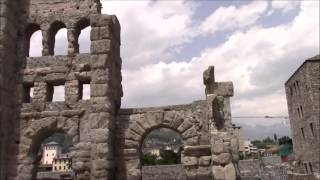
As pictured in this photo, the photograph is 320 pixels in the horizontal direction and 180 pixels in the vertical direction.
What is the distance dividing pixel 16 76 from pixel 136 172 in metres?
5.13

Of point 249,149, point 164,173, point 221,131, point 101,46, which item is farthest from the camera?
point 249,149

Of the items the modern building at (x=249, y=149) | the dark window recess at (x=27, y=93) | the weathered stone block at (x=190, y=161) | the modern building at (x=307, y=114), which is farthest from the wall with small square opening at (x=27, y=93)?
the modern building at (x=249, y=149)

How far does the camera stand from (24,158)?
12.0 metres

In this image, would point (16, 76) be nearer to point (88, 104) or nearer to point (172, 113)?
point (88, 104)

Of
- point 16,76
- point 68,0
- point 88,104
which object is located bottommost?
point 88,104

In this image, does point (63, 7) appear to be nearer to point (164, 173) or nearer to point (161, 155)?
point (164, 173)

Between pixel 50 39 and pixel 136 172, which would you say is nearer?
pixel 136 172

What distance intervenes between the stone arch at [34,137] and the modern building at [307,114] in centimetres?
2305

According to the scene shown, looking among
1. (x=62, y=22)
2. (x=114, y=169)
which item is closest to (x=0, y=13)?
(x=62, y=22)

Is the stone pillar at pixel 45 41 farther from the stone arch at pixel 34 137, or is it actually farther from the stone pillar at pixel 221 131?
the stone pillar at pixel 221 131

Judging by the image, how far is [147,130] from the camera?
1216 centimetres

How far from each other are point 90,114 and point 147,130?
1.85 m

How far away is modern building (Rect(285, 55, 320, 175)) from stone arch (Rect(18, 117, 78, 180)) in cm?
2305

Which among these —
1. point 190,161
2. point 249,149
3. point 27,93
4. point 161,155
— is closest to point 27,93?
point 27,93
